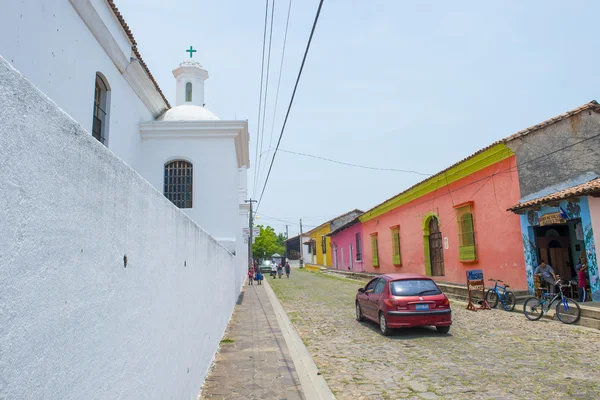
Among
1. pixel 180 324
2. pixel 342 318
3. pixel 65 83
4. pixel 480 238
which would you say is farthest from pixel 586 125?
pixel 65 83

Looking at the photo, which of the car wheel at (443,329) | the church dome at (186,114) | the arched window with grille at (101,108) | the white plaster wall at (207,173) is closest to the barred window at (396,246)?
the white plaster wall at (207,173)

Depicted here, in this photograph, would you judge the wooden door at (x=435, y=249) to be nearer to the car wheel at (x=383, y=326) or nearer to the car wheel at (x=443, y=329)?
A: the car wheel at (x=443, y=329)

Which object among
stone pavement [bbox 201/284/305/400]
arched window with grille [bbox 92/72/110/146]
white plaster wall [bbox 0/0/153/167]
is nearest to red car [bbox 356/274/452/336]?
stone pavement [bbox 201/284/305/400]

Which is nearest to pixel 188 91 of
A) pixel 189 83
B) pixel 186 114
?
pixel 189 83

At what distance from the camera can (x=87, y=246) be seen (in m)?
2.11

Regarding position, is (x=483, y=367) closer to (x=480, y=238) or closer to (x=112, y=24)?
(x=480, y=238)

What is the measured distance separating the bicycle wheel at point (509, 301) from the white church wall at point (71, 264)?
36.8 ft

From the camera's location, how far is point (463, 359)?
7133mm

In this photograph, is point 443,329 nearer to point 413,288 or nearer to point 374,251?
point 413,288

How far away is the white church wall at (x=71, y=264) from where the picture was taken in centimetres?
153

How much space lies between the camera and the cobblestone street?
5.60 metres

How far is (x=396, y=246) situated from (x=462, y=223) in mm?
7837

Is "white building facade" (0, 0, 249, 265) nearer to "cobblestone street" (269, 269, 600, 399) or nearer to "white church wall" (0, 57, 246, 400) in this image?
"white church wall" (0, 57, 246, 400)

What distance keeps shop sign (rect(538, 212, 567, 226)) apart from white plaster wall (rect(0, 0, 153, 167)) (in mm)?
12591
